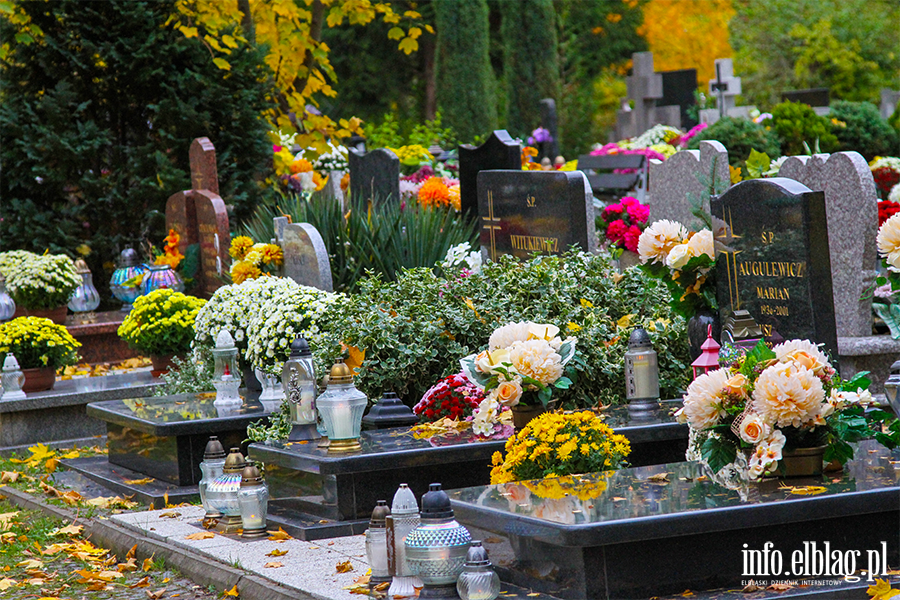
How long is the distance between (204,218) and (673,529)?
8460 mm

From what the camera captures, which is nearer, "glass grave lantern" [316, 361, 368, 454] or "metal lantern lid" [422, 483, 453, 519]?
"metal lantern lid" [422, 483, 453, 519]

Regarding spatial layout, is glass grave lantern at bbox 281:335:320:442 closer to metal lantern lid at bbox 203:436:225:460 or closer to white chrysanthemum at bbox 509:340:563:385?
metal lantern lid at bbox 203:436:225:460

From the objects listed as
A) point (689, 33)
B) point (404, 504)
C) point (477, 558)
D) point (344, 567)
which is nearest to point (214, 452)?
point (344, 567)

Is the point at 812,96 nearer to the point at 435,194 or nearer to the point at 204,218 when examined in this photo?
the point at 435,194

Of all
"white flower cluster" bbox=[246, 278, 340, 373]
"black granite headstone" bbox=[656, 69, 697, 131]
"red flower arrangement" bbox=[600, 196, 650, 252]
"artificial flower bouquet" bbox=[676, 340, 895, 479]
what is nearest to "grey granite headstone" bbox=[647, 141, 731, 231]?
"red flower arrangement" bbox=[600, 196, 650, 252]

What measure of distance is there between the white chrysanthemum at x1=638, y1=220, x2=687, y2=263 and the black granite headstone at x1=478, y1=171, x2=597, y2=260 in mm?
1827

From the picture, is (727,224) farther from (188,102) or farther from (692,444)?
(188,102)

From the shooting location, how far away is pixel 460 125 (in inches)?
1177

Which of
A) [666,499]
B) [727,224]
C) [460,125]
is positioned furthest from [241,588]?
[460,125]

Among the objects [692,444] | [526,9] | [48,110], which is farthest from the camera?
[526,9]

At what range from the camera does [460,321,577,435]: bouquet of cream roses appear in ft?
19.5

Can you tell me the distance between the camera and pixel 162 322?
9.80 meters

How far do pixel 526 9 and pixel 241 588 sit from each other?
25859 millimetres

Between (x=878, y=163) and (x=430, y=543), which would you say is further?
(x=878, y=163)
